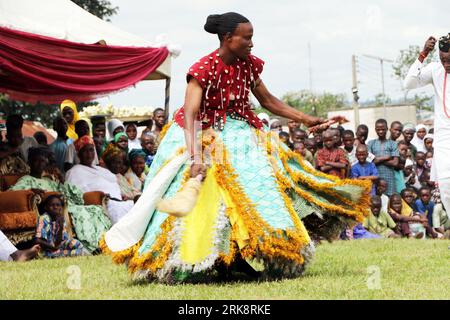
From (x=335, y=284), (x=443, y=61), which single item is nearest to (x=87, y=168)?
(x=443, y=61)

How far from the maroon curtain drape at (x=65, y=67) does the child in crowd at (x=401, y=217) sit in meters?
4.19

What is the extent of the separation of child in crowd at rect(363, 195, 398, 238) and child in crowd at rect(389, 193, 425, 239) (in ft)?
0.54

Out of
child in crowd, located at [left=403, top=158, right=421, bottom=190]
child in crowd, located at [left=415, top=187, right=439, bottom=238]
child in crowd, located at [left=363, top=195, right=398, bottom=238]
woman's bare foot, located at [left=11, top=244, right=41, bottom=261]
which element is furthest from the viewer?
child in crowd, located at [left=403, top=158, right=421, bottom=190]

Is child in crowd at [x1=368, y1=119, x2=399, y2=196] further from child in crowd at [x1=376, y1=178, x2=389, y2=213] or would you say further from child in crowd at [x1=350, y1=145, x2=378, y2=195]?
child in crowd at [x1=350, y1=145, x2=378, y2=195]

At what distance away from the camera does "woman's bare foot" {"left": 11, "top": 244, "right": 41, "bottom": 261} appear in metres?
9.12

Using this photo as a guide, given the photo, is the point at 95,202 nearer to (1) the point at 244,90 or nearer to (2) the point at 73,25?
(2) the point at 73,25

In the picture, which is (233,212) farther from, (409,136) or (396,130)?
(409,136)

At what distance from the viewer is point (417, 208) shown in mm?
13539

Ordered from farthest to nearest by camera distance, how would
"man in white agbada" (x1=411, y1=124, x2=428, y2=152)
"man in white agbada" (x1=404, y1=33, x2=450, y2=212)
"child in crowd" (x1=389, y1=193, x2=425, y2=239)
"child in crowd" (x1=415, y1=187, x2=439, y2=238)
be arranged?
1. "man in white agbada" (x1=411, y1=124, x2=428, y2=152)
2. "child in crowd" (x1=415, y1=187, x2=439, y2=238)
3. "child in crowd" (x1=389, y1=193, x2=425, y2=239)
4. "man in white agbada" (x1=404, y1=33, x2=450, y2=212)

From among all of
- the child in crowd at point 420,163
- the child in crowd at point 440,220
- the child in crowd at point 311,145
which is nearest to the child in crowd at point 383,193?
the child in crowd at point 440,220

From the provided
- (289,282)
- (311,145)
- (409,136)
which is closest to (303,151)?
(311,145)

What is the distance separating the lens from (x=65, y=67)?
35.2 ft

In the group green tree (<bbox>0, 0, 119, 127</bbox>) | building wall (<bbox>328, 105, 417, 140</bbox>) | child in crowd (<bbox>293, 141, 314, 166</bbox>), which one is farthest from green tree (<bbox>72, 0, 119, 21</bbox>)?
child in crowd (<bbox>293, 141, 314, 166</bbox>)

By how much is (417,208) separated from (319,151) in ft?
7.54
